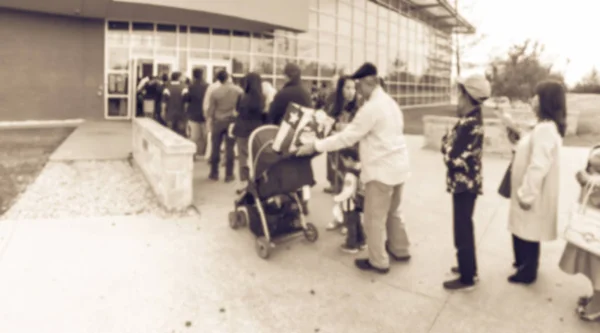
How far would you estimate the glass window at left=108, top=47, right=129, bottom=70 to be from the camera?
1758 cm

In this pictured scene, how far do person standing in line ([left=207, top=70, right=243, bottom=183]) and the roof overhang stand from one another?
2304 cm

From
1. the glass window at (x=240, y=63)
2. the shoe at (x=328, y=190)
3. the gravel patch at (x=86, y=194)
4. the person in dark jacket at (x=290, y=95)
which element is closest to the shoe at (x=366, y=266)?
the person in dark jacket at (x=290, y=95)

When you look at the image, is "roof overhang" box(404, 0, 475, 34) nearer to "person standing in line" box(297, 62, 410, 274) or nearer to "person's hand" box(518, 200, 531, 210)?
"person standing in line" box(297, 62, 410, 274)

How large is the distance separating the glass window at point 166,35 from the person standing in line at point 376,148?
1542 centimetres

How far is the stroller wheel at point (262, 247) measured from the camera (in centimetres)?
449

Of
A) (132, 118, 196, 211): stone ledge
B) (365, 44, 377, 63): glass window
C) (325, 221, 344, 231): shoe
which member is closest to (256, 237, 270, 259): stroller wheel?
(325, 221, 344, 231): shoe

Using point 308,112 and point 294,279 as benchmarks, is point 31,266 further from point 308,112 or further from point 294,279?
point 308,112

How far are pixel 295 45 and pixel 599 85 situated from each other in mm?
15008

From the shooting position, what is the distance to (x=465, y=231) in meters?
3.77

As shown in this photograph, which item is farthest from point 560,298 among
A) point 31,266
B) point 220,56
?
point 220,56

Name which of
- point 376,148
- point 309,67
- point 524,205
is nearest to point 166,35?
point 309,67

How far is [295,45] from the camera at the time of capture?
70.9ft

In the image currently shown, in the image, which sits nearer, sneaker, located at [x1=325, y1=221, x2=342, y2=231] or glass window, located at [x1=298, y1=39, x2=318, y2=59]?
sneaker, located at [x1=325, y1=221, x2=342, y2=231]

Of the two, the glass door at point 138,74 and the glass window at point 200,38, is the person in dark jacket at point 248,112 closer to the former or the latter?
the glass door at point 138,74
